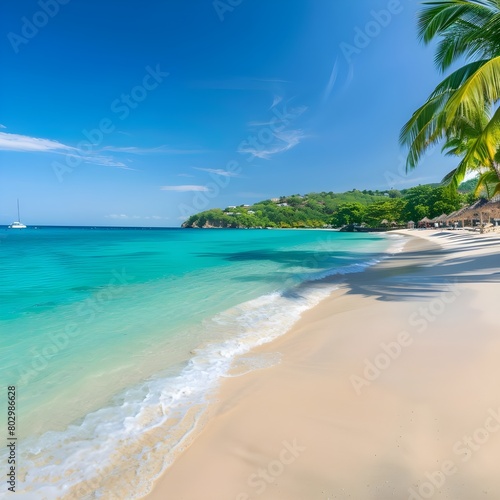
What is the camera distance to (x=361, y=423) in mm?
2799

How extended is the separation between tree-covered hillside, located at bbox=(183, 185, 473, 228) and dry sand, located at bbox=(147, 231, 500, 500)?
150 feet

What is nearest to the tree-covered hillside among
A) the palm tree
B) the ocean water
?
the palm tree

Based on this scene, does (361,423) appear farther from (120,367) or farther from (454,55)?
(454,55)

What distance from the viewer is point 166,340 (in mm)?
5871

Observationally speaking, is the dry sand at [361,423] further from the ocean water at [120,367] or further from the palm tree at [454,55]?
the palm tree at [454,55]

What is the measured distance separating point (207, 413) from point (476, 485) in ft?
7.58

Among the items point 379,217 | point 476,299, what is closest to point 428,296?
point 476,299

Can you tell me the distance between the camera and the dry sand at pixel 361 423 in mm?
2162

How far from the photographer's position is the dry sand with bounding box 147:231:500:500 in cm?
216

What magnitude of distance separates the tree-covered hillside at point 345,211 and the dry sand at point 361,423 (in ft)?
150

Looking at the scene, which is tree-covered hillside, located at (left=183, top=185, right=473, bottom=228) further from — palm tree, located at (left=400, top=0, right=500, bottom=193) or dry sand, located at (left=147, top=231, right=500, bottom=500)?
dry sand, located at (left=147, top=231, right=500, bottom=500)

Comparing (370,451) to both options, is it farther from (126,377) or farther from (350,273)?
(350,273)

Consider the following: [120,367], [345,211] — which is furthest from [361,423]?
[345,211]

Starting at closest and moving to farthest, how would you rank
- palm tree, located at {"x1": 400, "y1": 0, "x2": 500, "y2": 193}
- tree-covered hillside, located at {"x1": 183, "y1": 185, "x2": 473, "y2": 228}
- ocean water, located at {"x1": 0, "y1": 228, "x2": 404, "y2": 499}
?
ocean water, located at {"x1": 0, "y1": 228, "x2": 404, "y2": 499}
palm tree, located at {"x1": 400, "y1": 0, "x2": 500, "y2": 193}
tree-covered hillside, located at {"x1": 183, "y1": 185, "x2": 473, "y2": 228}
